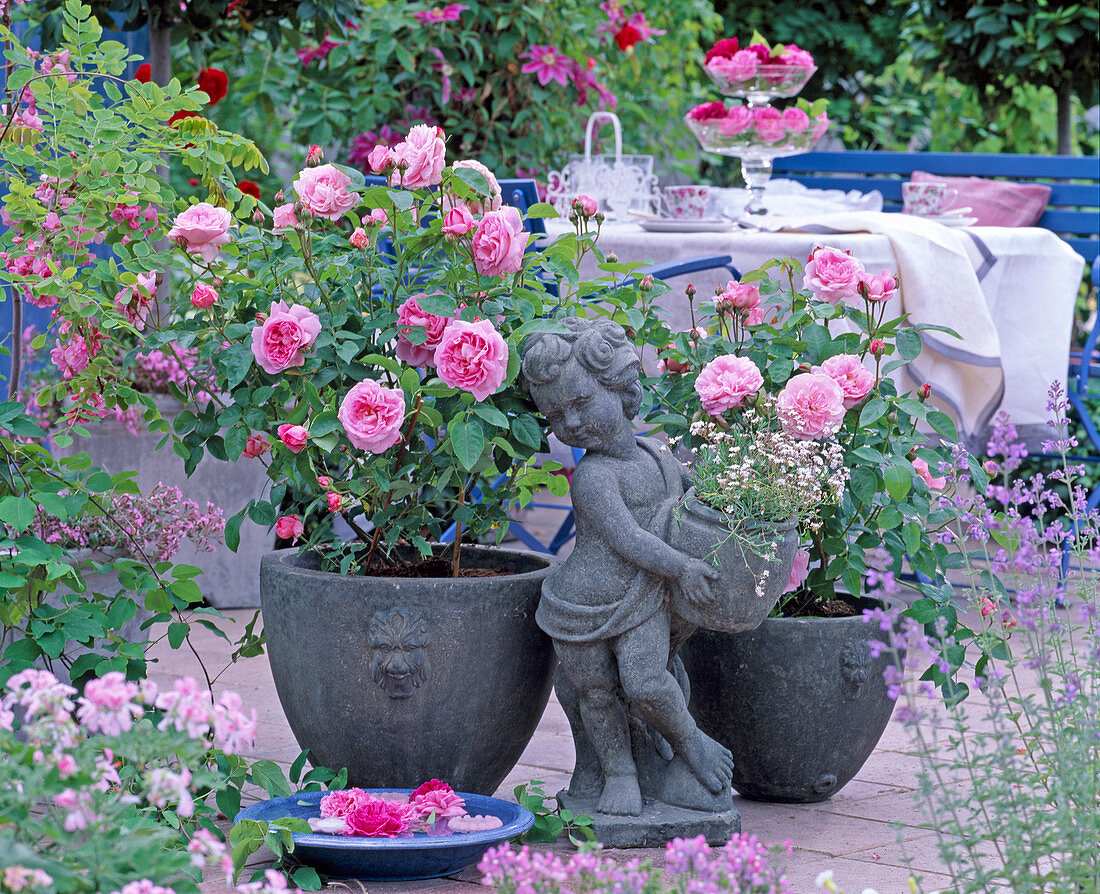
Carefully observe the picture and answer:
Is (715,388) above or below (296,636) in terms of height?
above

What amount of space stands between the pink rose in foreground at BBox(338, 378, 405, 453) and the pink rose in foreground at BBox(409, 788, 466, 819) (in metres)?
0.52

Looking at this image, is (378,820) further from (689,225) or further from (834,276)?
(689,225)

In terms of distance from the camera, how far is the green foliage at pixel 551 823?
86.0 inches

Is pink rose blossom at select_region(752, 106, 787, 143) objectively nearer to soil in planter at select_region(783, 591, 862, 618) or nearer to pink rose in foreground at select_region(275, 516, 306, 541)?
soil in planter at select_region(783, 591, 862, 618)

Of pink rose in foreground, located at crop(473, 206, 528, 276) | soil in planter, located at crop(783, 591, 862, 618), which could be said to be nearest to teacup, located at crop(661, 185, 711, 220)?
soil in planter, located at crop(783, 591, 862, 618)

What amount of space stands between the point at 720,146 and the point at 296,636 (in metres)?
2.19

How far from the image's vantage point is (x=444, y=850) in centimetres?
204

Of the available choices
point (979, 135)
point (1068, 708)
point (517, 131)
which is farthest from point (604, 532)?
point (979, 135)

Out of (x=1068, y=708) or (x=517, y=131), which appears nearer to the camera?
(x=1068, y=708)

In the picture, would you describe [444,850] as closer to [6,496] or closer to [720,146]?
[6,496]

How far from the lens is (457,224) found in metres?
2.18

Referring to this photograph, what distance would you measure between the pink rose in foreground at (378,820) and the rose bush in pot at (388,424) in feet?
0.53

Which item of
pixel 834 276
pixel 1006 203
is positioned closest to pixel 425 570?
pixel 834 276

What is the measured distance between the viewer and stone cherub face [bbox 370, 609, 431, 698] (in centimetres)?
218
